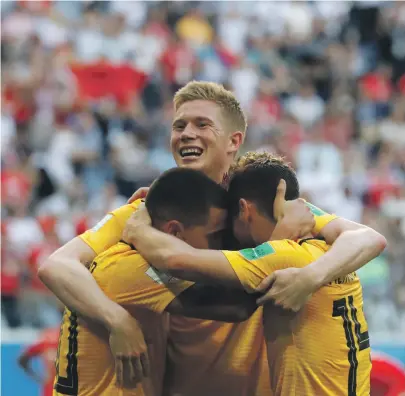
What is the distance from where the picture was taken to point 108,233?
4.42 meters

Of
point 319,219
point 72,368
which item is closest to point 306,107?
point 319,219

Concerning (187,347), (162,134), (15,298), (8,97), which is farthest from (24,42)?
(187,347)

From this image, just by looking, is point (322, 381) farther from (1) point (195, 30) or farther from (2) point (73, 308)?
(1) point (195, 30)

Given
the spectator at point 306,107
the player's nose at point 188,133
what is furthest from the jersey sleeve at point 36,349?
the spectator at point 306,107

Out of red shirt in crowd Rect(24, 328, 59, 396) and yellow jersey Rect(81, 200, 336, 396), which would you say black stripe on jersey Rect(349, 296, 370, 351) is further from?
red shirt in crowd Rect(24, 328, 59, 396)

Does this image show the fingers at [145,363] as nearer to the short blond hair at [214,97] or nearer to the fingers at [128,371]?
the fingers at [128,371]

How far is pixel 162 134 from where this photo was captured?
1130cm

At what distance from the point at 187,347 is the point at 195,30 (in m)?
8.90

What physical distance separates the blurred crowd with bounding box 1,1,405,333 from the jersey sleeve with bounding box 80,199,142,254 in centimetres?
444

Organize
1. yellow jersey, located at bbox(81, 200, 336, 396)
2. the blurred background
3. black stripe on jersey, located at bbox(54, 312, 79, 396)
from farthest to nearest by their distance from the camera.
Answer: the blurred background → yellow jersey, located at bbox(81, 200, 336, 396) → black stripe on jersey, located at bbox(54, 312, 79, 396)

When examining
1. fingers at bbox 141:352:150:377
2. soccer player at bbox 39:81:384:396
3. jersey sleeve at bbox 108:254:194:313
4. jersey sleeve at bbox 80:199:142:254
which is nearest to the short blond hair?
soccer player at bbox 39:81:384:396

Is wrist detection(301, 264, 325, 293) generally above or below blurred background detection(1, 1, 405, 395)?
below

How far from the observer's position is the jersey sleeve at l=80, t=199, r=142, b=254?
4.37 meters

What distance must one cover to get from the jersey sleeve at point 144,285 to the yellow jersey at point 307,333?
28cm
